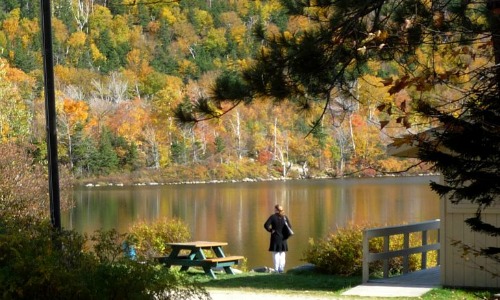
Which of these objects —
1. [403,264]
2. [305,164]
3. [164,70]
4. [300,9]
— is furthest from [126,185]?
[300,9]

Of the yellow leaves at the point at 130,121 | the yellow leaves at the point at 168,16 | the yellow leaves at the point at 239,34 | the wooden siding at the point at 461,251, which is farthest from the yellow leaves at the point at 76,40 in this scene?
the wooden siding at the point at 461,251

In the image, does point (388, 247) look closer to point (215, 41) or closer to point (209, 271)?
point (209, 271)

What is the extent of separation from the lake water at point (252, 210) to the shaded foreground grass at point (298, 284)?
7917 millimetres

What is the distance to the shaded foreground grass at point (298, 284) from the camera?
13570 mm

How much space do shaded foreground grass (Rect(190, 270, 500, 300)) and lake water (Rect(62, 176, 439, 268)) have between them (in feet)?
26.0

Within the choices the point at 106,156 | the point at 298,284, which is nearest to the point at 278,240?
the point at 298,284

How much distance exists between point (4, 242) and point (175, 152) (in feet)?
255

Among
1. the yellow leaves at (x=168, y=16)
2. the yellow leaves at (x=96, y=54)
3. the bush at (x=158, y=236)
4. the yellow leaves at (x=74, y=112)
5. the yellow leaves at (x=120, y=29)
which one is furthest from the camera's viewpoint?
the yellow leaves at (x=168, y=16)

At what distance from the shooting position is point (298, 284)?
15.3 m

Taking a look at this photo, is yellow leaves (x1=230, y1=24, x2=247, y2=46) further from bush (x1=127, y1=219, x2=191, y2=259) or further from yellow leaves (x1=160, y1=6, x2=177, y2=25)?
bush (x1=127, y1=219, x2=191, y2=259)

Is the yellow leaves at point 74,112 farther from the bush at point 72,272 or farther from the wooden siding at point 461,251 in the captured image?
the bush at point 72,272

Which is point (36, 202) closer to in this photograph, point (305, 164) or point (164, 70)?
point (305, 164)

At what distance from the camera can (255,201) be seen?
181 ft

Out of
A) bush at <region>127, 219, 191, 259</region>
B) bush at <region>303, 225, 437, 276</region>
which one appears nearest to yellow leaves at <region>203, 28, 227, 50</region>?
bush at <region>127, 219, 191, 259</region>
